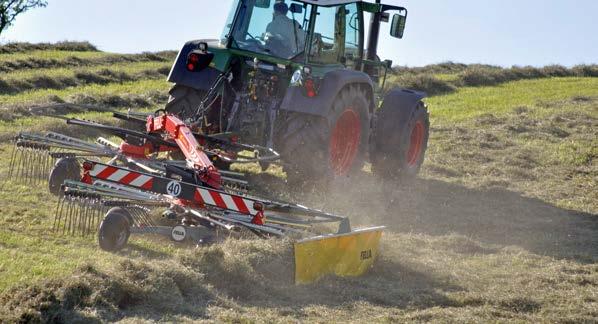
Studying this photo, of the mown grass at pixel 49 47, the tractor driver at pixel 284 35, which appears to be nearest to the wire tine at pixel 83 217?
the tractor driver at pixel 284 35

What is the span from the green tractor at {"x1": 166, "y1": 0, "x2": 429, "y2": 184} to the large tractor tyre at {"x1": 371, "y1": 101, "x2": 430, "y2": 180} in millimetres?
87

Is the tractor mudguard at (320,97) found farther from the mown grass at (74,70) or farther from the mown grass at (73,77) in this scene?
the mown grass at (74,70)

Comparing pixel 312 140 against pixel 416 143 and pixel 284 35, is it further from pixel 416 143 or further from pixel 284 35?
pixel 416 143

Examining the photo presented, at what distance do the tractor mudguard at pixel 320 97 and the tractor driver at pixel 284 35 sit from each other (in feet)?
1.41

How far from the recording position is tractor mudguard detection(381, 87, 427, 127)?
34.0 feet

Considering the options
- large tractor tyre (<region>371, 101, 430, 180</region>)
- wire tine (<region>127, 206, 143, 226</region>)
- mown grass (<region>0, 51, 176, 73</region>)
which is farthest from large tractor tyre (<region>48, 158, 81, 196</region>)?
mown grass (<region>0, 51, 176, 73</region>)

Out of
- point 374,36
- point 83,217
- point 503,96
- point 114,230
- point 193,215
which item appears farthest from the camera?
point 503,96

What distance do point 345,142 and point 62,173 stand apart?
3097mm

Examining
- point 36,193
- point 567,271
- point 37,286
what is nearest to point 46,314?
point 37,286

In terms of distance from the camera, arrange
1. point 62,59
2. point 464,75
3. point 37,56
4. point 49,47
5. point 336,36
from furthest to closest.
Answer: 1. point 49,47
2. point 464,75
3. point 37,56
4. point 62,59
5. point 336,36

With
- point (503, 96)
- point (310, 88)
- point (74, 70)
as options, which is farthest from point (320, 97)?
point (503, 96)

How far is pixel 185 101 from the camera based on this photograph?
31.9ft

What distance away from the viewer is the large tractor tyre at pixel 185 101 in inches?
381

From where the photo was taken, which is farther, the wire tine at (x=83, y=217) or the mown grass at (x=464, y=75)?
the mown grass at (x=464, y=75)
